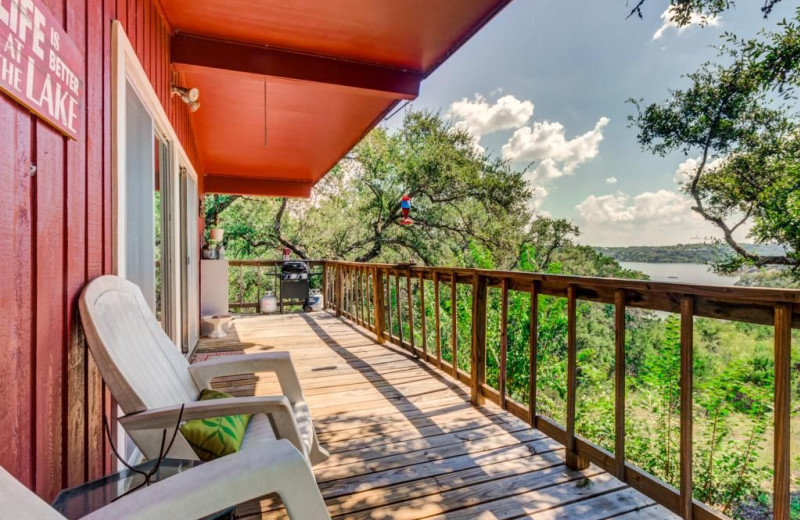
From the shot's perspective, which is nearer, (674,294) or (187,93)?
(674,294)

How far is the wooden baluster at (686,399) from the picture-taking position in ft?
5.28

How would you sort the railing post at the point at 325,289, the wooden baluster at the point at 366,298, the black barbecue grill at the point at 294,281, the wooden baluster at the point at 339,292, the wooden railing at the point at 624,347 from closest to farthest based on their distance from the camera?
the wooden railing at the point at 624,347 < the wooden baluster at the point at 366,298 < the wooden baluster at the point at 339,292 < the black barbecue grill at the point at 294,281 < the railing post at the point at 325,289

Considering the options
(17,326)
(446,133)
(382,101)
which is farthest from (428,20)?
(446,133)

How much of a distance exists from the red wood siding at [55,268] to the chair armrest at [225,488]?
1.62ft

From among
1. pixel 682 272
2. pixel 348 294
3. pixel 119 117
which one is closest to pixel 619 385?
pixel 119 117

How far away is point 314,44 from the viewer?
9.68 feet

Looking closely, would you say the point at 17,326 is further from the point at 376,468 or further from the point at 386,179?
the point at 386,179

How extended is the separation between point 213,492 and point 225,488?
0.07 ft

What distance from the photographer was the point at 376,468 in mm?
2154

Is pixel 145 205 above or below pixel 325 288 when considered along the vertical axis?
above

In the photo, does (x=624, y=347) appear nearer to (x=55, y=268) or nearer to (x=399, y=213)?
(x=55, y=268)

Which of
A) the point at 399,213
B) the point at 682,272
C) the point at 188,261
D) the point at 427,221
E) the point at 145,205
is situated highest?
the point at 399,213

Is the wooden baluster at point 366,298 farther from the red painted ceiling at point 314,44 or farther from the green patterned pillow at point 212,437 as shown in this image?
the green patterned pillow at point 212,437

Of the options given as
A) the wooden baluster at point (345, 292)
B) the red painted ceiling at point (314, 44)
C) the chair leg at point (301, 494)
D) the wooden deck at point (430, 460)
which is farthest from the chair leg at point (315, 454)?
the wooden baluster at point (345, 292)
